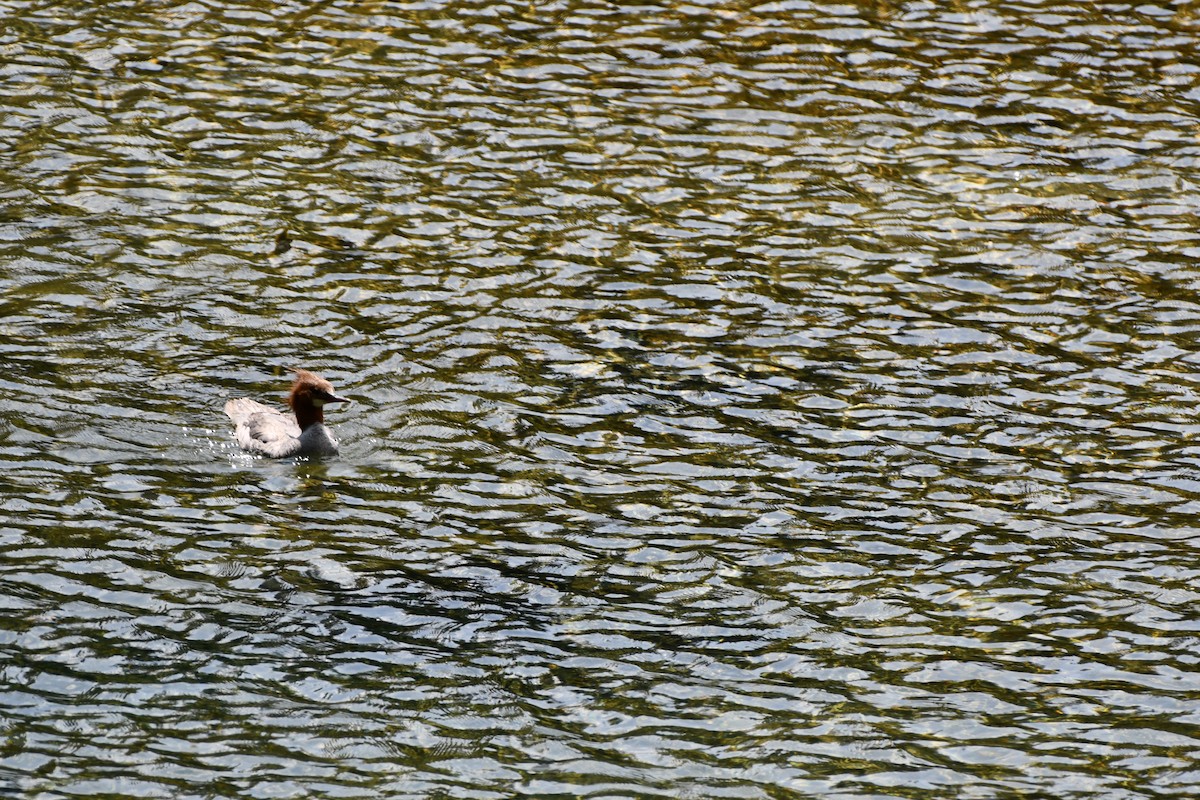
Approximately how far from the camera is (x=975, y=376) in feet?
54.4

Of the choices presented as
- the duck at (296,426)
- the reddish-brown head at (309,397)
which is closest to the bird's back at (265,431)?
the duck at (296,426)

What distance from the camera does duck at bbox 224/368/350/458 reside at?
49.3ft

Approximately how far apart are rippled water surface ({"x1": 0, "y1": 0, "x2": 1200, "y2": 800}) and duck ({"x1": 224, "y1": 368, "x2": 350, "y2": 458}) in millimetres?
189

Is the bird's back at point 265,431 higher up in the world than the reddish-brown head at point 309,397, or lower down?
lower down

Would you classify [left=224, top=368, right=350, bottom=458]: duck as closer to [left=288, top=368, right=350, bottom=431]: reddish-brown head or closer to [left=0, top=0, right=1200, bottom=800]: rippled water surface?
[left=288, top=368, right=350, bottom=431]: reddish-brown head

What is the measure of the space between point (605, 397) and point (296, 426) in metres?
2.99

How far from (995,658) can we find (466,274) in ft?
27.1

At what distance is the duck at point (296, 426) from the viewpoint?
1502 cm

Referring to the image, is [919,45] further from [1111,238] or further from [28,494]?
[28,494]

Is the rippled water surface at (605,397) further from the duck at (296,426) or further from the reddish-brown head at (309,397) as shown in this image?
the reddish-brown head at (309,397)

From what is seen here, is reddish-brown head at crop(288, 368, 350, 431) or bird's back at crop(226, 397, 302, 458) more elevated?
reddish-brown head at crop(288, 368, 350, 431)

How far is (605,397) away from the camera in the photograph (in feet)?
52.9

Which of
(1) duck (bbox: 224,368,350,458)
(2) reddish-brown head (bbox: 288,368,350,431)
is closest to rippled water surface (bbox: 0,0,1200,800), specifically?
(1) duck (bbox: 224,368,350,458)

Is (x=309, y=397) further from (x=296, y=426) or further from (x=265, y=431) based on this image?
Result: (x=265, y=431)
